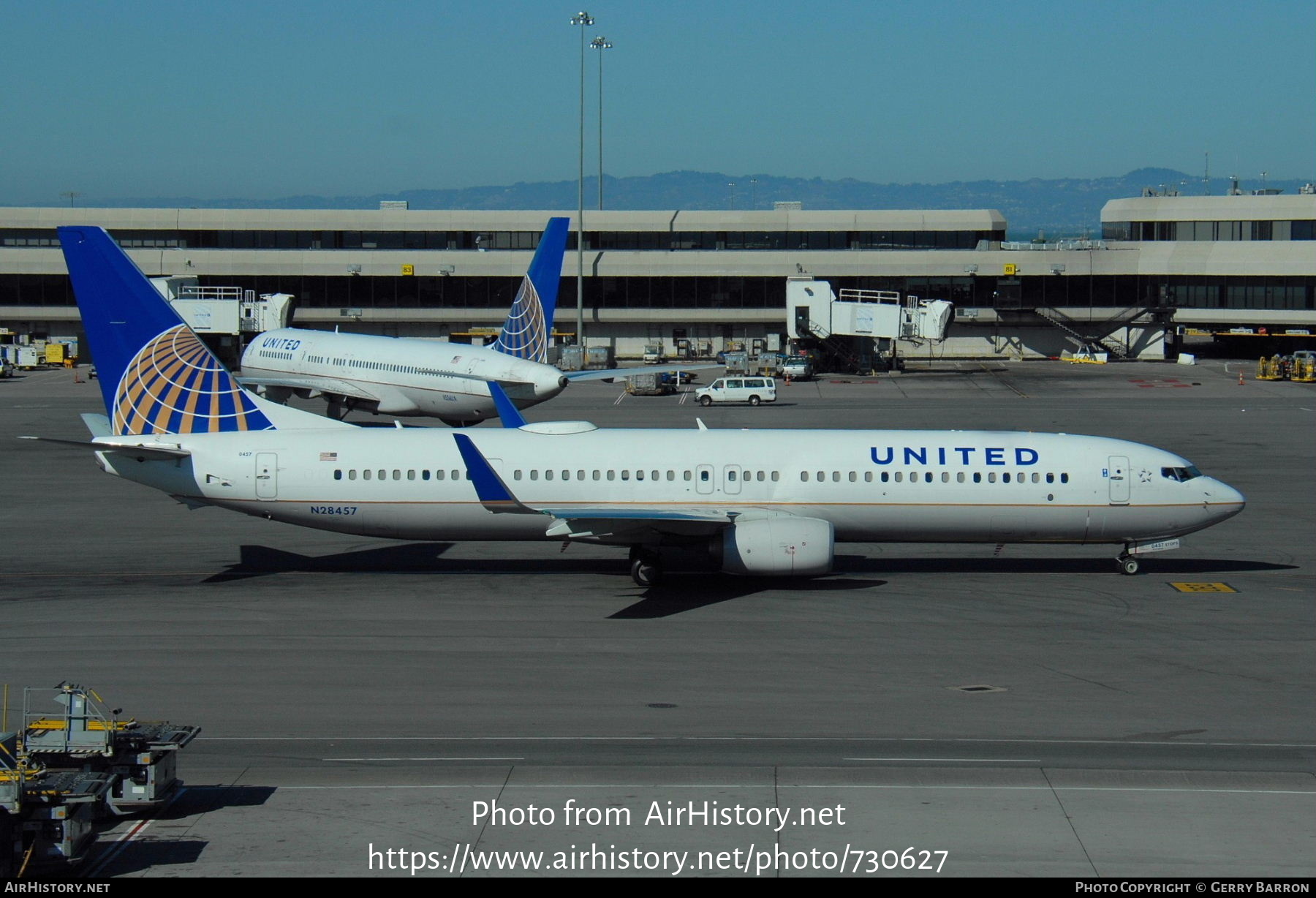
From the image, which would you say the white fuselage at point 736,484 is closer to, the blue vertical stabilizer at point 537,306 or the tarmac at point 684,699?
the tarmac at point 684,699

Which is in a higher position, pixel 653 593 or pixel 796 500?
pixel 796 500

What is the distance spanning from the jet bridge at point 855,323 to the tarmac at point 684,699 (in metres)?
56.3

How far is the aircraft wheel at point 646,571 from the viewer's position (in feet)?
105

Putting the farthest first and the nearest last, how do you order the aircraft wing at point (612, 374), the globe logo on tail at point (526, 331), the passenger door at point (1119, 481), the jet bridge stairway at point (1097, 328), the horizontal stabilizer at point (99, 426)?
1. the jet bridge stairway at point (1097, 328)
2. the globe logo on tail at point (526, 331)
3. the aircraft wing at point (612, 374)
4. the horizontal stabilizer at point (99, 426)
5. the passenger door at point (1119, 481)

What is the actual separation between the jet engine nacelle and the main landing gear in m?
1.90

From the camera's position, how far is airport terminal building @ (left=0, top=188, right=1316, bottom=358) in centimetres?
10481

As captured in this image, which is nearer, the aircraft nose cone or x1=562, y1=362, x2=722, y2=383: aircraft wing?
the aircraft nose cone

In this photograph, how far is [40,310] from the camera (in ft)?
347

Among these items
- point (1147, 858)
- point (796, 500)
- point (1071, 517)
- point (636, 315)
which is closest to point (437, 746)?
point (1147, 858)

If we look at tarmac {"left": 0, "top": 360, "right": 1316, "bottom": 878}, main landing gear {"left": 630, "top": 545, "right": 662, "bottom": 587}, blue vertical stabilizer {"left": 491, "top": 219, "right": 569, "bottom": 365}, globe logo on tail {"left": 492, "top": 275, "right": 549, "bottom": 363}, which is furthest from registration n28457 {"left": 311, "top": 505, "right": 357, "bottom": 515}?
blue vertical stabilizer {"left": 491, "top": 219, "right": 569, "bottom": 365}

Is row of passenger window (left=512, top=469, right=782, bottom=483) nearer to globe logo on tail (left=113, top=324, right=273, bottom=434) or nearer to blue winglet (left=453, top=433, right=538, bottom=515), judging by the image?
blue winglet (left=453, top=433, right=538, bottom=515)

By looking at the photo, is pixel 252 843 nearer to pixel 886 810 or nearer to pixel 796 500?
pixel 886 810

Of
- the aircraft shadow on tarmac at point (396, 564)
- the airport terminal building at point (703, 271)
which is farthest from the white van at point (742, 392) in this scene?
the aircraft shadow on tarmac at point (396, 564)

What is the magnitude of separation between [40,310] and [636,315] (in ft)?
157
